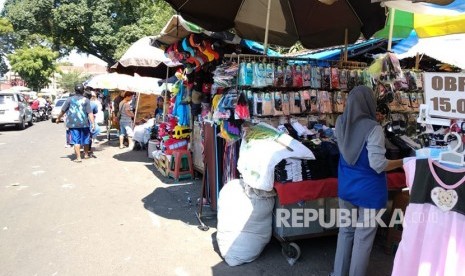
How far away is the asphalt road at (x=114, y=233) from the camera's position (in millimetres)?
3978

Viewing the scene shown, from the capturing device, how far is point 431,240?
2.20 meters

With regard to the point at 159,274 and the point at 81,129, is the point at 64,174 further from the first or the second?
the point at 159,274

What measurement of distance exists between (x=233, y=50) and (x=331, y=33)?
1.63 meters

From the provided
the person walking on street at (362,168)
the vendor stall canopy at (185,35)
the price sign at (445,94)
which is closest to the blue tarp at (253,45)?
the vendor stall canopy at (185,35)

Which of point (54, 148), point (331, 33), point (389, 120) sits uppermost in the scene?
point (331, 33)

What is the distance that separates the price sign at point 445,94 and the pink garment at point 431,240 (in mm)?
324

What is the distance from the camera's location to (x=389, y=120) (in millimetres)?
4938

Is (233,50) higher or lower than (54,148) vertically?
higher

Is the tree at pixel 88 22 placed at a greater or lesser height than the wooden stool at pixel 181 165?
greater

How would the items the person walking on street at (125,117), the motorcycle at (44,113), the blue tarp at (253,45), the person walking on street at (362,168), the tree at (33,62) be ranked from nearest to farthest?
the person walking on street at (362,168) < the blue tarp at (253,45) < the person walking on street at (125,117) < the motorcycle at (44,113) < the tree at (33,62)

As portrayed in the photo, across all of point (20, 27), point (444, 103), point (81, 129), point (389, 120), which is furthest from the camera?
→ point (20, 27)

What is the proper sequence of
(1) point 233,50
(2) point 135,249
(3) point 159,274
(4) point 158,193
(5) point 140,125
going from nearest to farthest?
1. (3) point 159,274
2. (2) point 135,249
3. (1) point 233,50
4. (4) point 158,193
5. (5) point 140,125

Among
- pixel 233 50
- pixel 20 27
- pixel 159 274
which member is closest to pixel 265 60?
pixel 233 50

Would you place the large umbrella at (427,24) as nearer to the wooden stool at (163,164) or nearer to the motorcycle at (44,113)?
the wooden stool at (163,164)
